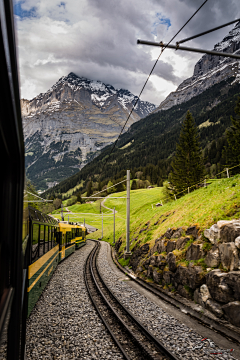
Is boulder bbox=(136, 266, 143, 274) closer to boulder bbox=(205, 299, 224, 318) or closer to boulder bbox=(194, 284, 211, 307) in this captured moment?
boulder bbox=(194, 284, 211, 307)

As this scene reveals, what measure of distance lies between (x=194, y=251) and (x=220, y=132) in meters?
181

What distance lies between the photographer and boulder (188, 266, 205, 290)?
9.62 meters

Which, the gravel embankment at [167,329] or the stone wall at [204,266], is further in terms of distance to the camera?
the stone wall at [204,266]

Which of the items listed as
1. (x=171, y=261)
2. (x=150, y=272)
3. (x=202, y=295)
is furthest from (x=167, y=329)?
(x=150, y=272)

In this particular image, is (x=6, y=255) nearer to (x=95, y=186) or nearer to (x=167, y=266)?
(x=167, y=266)

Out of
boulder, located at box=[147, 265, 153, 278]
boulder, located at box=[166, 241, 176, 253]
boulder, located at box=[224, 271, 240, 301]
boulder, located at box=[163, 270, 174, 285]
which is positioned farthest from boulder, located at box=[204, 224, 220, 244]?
boulder, located at box=[147, 265, 153, 278]

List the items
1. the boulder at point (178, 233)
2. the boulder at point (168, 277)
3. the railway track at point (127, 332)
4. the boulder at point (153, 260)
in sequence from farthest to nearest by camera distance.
Answer: 1. the boulder at point (153, 260)
2. the boulder at point (178, 233)
3. the boulder at point (168, 277)
4. the railway track at point (127, 332)

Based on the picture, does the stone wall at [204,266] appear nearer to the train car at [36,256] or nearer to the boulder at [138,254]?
the boulder at [138,254]

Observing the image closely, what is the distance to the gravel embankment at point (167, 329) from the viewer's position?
6.67 metres

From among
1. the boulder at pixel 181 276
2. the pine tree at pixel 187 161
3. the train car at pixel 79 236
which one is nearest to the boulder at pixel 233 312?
the boulder at pixel 181 276

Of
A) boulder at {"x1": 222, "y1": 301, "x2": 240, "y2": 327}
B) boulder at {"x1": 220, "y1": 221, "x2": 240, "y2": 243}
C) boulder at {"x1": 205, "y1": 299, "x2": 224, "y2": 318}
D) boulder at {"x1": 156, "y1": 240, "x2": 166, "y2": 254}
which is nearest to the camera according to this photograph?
boulder at {"x1": 222, "y1": 301, "x2": 240, "y2": 327}

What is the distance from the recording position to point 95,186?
167125 mm

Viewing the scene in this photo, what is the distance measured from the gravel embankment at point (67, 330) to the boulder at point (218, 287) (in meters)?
4.06

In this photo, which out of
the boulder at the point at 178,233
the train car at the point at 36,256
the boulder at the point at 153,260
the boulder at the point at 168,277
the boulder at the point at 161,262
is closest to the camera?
the train car at the point at 36,256
